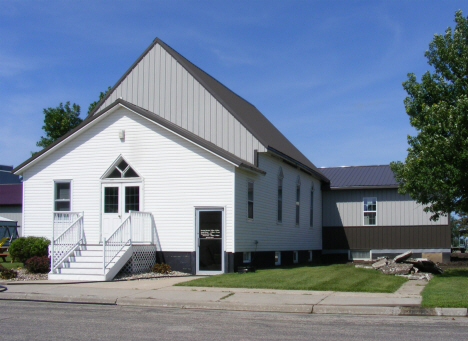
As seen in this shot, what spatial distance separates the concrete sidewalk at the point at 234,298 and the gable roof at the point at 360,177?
15.5 m

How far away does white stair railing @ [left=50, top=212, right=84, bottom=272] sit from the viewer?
754 inches

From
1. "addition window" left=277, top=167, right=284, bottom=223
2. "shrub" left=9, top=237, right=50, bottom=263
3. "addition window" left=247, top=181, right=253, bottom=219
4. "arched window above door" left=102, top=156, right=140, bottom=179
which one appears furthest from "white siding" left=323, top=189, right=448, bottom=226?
"shrub" left=9, top=237, right=50, bottom=263

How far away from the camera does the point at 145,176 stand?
21.3 meters

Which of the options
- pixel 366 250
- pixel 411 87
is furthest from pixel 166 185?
pixel 366 250

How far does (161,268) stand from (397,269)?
8609mm

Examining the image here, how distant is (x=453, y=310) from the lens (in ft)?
37.5

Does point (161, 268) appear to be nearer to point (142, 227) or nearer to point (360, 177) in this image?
point (142, 227)

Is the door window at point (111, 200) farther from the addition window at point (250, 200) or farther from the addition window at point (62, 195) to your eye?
the addition window at point (250, 200)

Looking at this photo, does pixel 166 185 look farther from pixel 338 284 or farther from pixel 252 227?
pixel 338 284

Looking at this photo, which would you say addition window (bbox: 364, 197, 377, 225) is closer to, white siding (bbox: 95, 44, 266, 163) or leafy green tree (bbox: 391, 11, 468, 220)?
leafy green tree (bbox: 391, 11, 468, 220)

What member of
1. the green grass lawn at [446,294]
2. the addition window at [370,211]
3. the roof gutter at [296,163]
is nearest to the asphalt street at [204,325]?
the green grass lawn at [446,294]

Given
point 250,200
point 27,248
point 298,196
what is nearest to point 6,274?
point 27,248

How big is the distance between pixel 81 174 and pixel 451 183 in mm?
13883

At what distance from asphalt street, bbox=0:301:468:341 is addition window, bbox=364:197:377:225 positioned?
20924 millimetres
